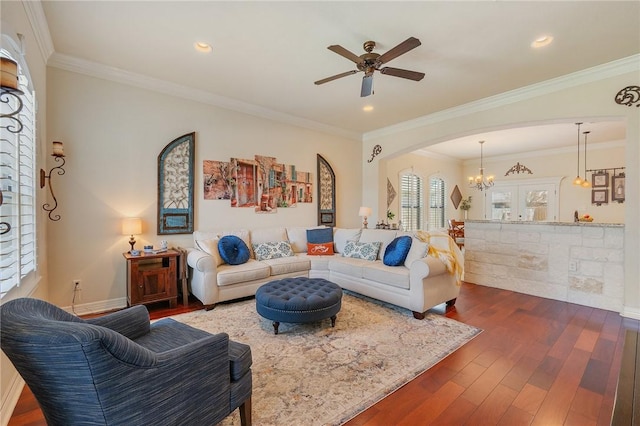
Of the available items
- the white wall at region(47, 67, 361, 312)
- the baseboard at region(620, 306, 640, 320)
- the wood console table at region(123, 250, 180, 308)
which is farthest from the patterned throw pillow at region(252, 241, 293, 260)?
the baseboard at region(620, 306, 640, 320)

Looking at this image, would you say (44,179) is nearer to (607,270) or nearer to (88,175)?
(88,175)

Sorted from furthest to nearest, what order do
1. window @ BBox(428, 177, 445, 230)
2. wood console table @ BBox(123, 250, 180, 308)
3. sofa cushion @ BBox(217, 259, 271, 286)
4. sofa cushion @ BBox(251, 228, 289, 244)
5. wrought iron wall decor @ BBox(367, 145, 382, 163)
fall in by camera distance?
window @ BBox(428, 177, 445, 230) → wrought iron wall decor @ BBox(367, 145, 382, 163) → sofa cushion @ BBox(251, 228, 289, 244) → sofa cushion @ BBox(217, 259, 271, 286) → wood console table @ BBox(123, 250, 180, 308)

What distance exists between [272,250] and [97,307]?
92.5 inches

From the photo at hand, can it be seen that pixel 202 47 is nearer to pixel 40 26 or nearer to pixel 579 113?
pixel 40 26

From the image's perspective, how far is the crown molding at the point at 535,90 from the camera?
3.35m

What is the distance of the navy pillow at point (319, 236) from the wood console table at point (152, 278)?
2196mm

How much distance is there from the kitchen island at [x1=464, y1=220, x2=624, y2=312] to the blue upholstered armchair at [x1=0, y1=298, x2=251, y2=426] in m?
4.75

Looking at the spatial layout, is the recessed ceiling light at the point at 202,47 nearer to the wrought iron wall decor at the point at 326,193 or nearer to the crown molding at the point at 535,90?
the wrought iron wall decor at the point at 326,193

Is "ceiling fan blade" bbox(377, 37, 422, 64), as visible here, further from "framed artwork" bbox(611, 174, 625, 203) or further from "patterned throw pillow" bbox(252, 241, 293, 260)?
"framed artwork" bbox(611, 174, 625, 203)

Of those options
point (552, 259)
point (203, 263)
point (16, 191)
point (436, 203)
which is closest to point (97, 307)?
point (203, 263)

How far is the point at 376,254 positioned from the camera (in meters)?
4.28

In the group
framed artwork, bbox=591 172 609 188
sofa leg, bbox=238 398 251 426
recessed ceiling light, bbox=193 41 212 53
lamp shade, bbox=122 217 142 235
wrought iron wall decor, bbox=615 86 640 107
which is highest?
recessed ceiling light, bbox=193 41 212 53

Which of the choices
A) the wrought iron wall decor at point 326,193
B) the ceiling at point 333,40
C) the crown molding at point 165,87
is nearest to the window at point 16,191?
the ceiling at point 333,40

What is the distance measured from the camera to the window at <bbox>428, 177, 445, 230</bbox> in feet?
28.5
